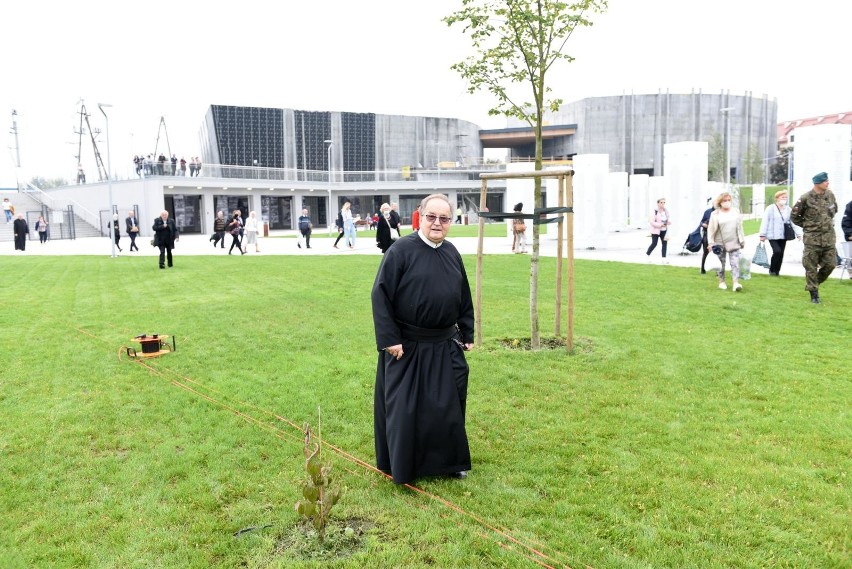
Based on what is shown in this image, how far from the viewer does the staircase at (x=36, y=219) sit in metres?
40.4

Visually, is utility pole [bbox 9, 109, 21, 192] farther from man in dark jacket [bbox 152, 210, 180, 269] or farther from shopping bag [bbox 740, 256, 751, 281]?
shopping bag [bbox 740, 256, 751, 281]

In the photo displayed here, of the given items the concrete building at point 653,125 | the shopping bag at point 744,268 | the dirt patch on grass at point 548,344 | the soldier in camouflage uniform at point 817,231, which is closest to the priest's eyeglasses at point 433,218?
the dirt patch on grass at point 548,344

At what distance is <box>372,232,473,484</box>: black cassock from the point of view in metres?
4.15

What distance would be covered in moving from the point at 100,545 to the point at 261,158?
67234 mm

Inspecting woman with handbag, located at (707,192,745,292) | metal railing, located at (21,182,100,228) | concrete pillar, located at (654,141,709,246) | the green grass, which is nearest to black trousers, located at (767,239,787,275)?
woman with handbag, located at (707,192,745,292)

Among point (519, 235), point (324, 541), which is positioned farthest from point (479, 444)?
point (519, 235)

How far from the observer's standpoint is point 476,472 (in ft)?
14.5

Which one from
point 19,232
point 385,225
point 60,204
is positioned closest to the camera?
point 385,225

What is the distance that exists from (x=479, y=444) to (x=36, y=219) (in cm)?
4630

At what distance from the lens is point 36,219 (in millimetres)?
42719

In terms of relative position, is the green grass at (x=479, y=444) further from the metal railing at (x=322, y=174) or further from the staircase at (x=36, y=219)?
the metal railing at (x=322, y=174)

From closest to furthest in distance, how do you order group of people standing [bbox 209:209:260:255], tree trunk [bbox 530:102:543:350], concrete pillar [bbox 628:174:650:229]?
1. tree trunk [bbox 530:102:543:350]
2. group of people standing [bbox 209:209:260:255]
3. concrete pillar [bbox 628:174:650:229]

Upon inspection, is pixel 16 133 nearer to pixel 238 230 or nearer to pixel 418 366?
pixel 238 230

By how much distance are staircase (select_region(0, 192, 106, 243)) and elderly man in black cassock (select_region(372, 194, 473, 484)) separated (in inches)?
1615
